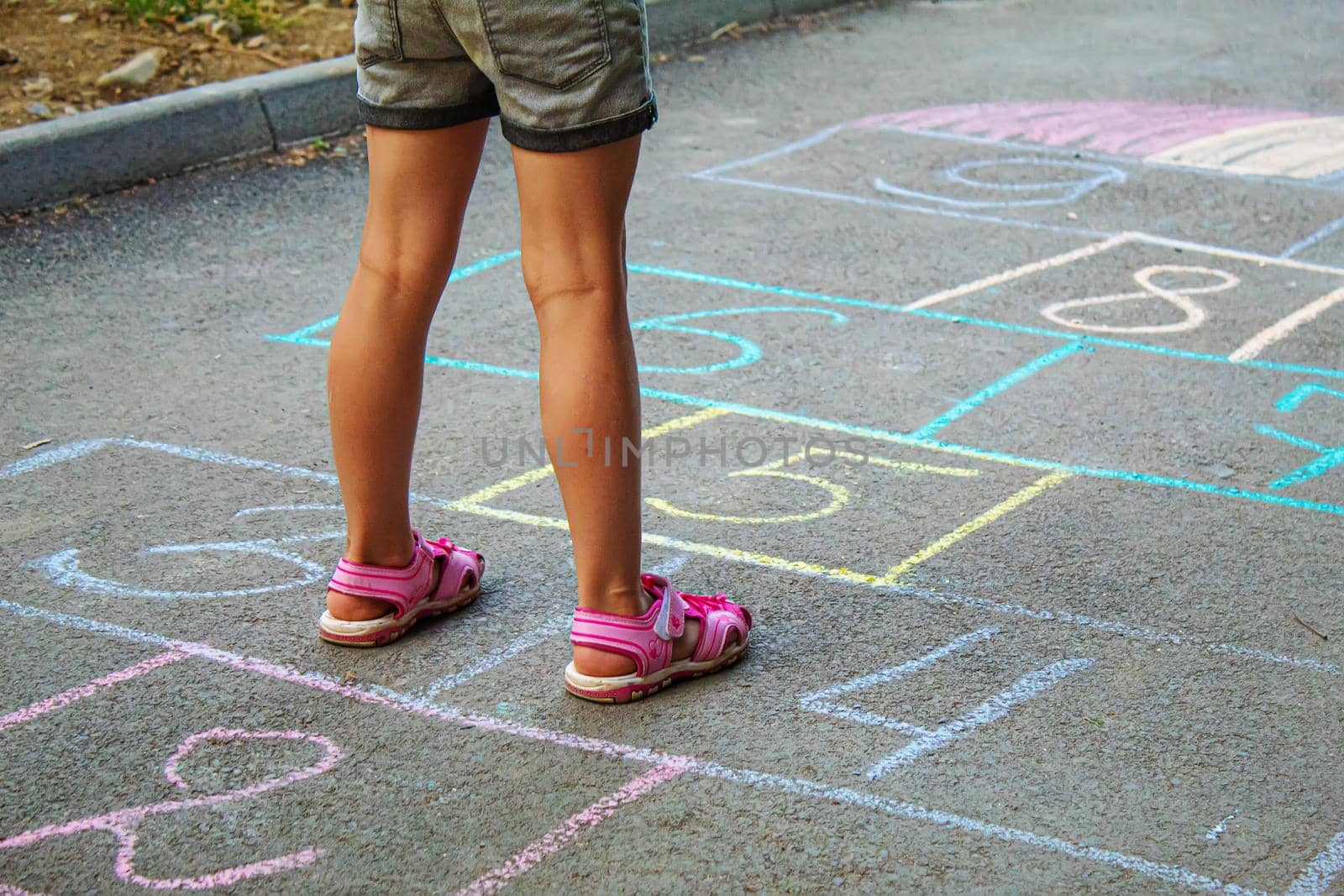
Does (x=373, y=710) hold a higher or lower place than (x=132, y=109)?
lower

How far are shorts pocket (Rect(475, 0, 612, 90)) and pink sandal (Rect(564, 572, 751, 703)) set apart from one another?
2.74 feet

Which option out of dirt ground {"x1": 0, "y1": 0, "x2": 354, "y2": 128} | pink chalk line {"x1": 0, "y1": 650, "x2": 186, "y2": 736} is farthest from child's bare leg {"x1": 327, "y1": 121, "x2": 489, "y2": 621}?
dirt ground {"x1": 0, "y1": 0, "x2": 354, "y2": 128}

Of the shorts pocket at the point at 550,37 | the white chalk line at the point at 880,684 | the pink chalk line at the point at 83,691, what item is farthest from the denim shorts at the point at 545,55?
the pink chalk line at the point at 83,691

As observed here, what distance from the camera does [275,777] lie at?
7.76 ft

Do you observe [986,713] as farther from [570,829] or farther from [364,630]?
[364,630]

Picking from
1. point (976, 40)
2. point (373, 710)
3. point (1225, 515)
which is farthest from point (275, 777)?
point (976, 40)

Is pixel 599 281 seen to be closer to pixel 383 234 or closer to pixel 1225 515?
pixel 383 234

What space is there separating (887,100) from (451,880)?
6245 millimetres

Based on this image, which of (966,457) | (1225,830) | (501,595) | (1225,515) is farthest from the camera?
(966,457)

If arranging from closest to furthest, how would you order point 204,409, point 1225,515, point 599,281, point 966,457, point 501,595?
point 599,281 → point 501,595 → point 1225,515 → point 966,457 → point 204,409

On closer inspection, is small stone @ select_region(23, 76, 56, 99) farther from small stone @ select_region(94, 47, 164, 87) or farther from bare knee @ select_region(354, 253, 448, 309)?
bare knee @ select_region(354, 253, 448, 309)

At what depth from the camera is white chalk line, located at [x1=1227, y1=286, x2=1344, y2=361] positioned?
14.6 ft

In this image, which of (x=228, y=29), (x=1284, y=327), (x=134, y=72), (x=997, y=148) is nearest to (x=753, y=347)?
(x=1284, y=327)

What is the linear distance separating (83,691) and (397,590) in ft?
1.75
